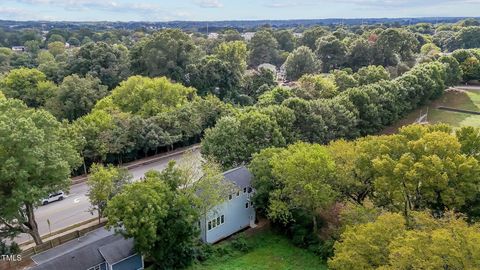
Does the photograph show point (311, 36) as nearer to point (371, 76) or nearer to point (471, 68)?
point (471, 68)

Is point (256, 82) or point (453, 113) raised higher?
point (256, 82)

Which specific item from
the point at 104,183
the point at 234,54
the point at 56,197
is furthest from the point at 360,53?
the point at 104,183

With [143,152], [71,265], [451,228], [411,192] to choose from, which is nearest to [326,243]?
[411,192]

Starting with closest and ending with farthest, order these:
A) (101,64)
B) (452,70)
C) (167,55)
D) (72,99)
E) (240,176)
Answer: (240,176), (72,99), (167,55), (452,70), (101,64)

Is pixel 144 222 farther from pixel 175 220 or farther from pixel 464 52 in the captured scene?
pixel 464 52

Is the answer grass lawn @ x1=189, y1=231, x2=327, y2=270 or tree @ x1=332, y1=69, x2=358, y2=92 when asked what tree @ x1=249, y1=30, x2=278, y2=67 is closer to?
tree @ x1=332, y1=69, x2=358, y2=92

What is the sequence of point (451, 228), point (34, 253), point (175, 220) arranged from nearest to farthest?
point (451, 228) → point (175, 220) → point (34, 253)

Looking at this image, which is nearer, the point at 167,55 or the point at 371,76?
the point at 371,76
